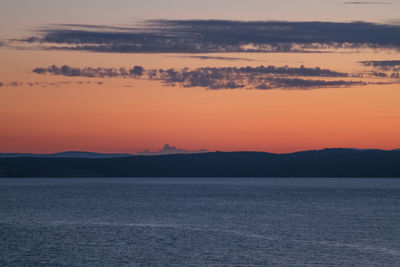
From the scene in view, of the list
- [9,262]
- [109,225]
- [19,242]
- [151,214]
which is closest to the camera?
[9,262]

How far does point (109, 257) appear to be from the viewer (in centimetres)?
5475

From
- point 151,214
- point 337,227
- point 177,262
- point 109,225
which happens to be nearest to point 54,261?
point 177,262

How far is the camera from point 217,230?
7725cm

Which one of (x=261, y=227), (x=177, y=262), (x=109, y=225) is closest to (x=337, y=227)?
(x=261, y=227)

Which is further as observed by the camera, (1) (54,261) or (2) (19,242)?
(2) (19,242)

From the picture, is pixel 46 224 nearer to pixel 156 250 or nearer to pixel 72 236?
pixel 72 236

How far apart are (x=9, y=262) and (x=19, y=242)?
12.4 meters

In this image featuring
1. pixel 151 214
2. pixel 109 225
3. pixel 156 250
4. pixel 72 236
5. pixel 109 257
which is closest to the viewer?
pixel 109 257

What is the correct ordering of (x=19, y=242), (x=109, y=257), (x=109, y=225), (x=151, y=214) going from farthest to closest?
1. (x=151, y=214)
2. (x=109, y=225)
3. (x=19, y=242)
4. (x=109, y=257)

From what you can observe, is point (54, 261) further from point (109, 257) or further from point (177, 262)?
point (177, 262)

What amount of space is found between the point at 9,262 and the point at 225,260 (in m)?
17.1

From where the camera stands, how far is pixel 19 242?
208 ft

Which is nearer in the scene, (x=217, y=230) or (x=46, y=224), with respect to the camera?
(x=217, y=230)

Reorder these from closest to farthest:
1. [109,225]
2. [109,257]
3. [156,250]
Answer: [109,257], [156,250], [109,225]
